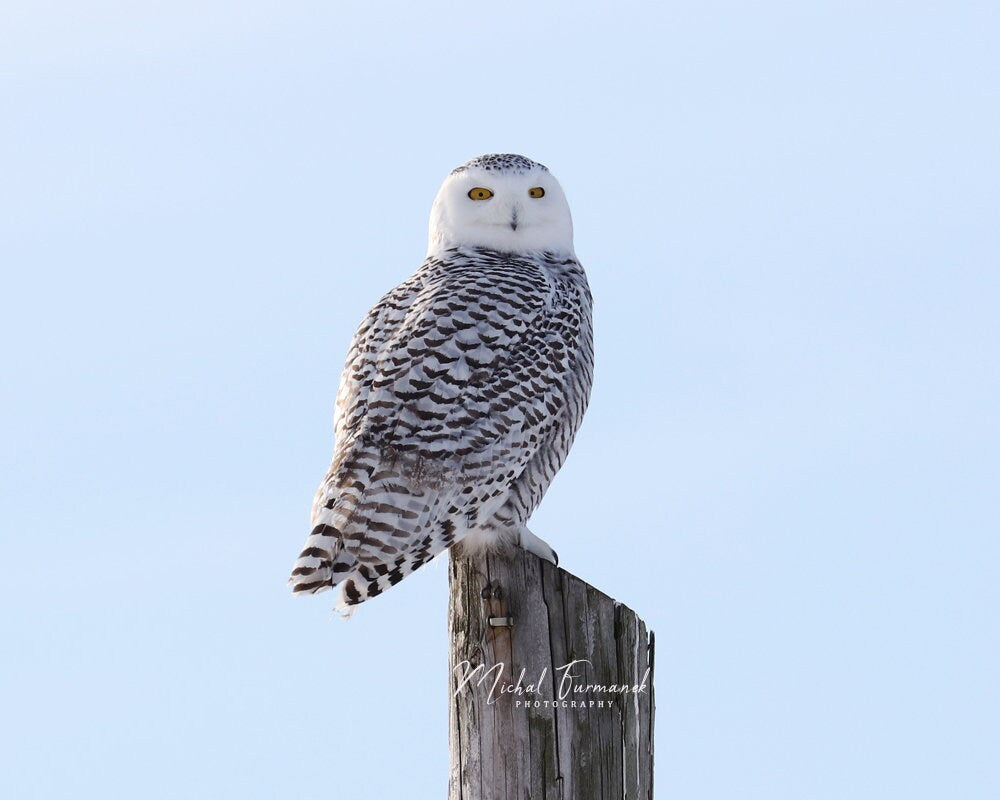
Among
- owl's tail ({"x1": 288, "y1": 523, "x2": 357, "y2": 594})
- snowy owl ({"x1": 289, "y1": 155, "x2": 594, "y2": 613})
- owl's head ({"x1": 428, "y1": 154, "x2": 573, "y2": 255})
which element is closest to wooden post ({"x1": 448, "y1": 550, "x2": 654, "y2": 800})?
snowy owl ({"x1": 289, "y1": 155, "x2": 594, "y2": 613})

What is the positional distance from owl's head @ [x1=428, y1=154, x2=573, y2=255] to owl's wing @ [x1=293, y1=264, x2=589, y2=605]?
0.49 metres

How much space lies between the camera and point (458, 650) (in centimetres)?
512

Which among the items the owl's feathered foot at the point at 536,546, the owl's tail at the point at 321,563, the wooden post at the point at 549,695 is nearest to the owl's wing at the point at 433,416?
the owl's tail at the point at 321,563

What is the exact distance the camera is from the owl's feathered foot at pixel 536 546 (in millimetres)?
5590

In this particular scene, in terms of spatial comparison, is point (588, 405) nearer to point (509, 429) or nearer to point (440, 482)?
point (509, 429)

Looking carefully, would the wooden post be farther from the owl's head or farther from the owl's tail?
the owl's head

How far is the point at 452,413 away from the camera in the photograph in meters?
5.30

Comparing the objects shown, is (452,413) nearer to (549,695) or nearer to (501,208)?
(549,695)

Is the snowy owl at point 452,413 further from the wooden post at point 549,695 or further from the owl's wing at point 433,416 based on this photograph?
the wooden post at point 549,695

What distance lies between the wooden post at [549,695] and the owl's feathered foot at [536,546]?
491 millimetres

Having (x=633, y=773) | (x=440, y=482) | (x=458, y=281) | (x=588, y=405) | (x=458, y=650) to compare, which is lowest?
(x=633, y=773)

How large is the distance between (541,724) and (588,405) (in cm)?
170

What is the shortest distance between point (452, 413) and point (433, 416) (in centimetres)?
8

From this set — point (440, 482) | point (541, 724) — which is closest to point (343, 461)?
point (440, 482)
